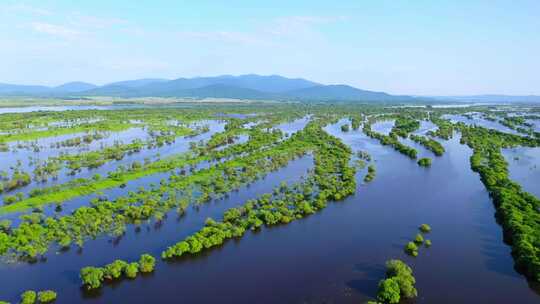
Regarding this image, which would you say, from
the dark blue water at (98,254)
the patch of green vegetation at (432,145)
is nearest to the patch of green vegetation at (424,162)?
the patch of green vegetation at (432,145)

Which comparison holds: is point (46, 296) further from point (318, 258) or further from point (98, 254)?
point (318, 258)

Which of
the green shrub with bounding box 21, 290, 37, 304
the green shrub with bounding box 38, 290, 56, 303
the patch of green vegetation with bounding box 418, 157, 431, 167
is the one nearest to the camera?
the green shrub with bounding box 21, 290, 37, 304

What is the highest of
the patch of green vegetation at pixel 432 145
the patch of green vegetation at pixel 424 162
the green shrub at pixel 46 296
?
the patch of green vegetation at pixel 432 145

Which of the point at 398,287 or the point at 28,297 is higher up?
the point at 398,287

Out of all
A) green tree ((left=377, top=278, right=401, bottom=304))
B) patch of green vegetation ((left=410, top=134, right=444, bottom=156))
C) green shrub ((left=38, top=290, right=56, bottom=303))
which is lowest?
green shrub ((left=38, top=290, right=56, bottom=303))

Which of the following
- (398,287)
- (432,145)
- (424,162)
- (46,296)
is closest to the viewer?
(46,296)

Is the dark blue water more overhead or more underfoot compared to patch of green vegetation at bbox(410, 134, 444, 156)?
more underfoot

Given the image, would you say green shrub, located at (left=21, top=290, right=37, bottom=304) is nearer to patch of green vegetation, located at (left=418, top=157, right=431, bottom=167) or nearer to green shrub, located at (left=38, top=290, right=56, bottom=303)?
green shrub, located at (left=38, top=290, right=56, bottom=303)

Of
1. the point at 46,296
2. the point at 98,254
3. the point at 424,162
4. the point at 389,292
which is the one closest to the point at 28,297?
the point at 46,296

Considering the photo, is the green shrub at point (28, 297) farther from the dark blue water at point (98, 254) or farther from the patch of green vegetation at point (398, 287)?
the patch of green vegetation at point (398, 287)

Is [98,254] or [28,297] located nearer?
[28,297]

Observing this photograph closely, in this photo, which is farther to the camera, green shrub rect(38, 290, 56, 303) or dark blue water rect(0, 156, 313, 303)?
dark blue water rect(0, 156, 313, 303)

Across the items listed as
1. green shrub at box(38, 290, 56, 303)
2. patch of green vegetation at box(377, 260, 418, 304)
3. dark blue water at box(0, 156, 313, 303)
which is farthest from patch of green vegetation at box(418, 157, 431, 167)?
green shrub at box(38, 290, 56, 303)
